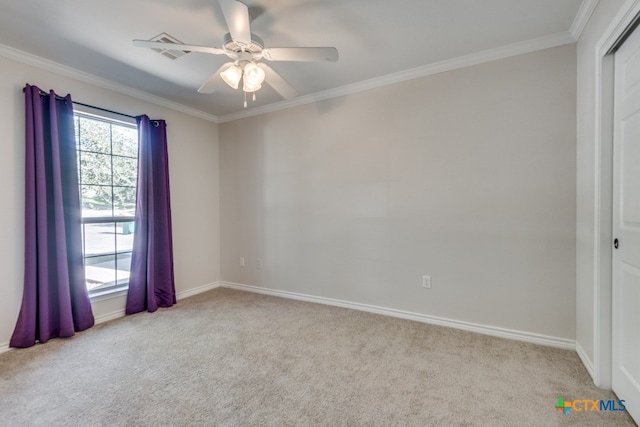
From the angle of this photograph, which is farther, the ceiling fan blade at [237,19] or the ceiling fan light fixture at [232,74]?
the ceiling fan light fixture at [232,74]

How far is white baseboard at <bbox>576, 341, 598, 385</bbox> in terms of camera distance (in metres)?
1.88

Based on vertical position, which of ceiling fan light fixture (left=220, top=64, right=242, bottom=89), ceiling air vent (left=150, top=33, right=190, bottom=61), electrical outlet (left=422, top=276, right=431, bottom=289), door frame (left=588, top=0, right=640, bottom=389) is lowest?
electrical outlet (left=422, top=276, right=431, bottom=289)

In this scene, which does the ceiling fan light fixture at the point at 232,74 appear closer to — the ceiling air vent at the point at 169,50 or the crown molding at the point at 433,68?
the ceiling air vent at the point at 169,50

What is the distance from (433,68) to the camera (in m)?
2.74

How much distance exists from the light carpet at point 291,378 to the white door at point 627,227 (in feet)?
0.73

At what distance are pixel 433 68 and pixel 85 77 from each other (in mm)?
3367

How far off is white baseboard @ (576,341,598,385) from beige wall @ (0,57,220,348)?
159 inches

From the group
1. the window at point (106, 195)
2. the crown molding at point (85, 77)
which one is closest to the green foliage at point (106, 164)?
the window at point (106, 195)

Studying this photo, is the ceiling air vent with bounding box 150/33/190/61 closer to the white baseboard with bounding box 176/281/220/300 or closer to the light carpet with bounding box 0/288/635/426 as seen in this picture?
the light carpet with bounding box 0/288/635/426

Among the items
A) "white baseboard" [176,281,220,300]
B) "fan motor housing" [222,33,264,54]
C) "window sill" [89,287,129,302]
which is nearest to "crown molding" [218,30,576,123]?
"fan motor housing" [222,33,264,54]

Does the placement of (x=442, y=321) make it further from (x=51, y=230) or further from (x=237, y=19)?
(x=51, y=230)

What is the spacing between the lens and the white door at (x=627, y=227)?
1526 mm

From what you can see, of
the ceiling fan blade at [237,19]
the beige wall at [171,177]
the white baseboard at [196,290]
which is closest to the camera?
the ceiling fan blade at [237,19]

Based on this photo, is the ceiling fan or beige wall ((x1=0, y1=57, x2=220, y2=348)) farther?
beige wall ((x1=0, y1=57, x2=220, y2=348))
